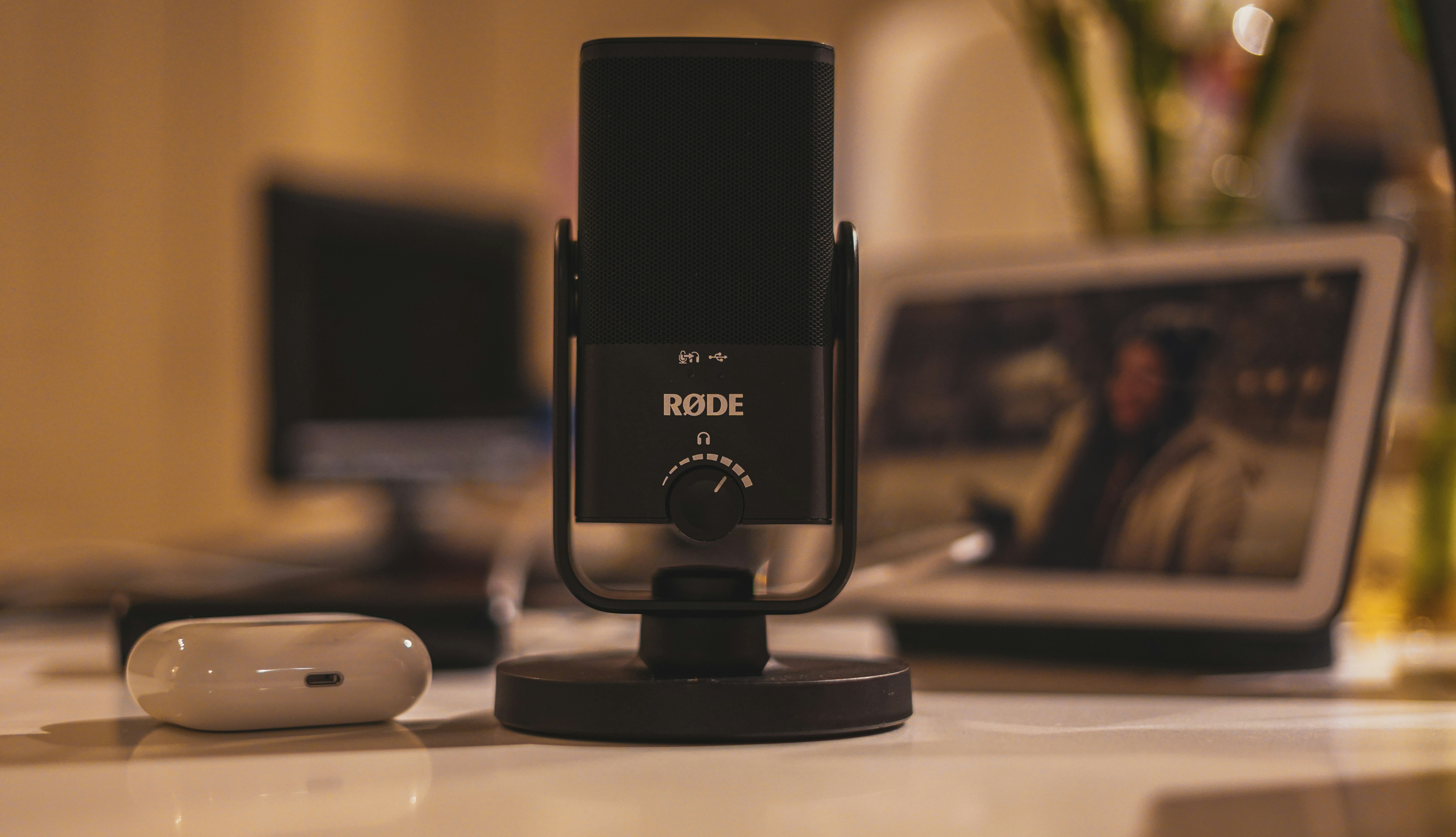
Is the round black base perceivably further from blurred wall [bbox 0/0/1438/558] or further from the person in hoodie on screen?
blurred wall [bbox 0/0/1438/558]

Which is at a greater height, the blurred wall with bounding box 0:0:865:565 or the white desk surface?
the blurred wall with bounding box 0:0:865:565

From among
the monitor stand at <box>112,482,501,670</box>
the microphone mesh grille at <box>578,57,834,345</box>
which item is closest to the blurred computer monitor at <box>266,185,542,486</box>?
the monitor stand at <box>112,482,501,670</box>

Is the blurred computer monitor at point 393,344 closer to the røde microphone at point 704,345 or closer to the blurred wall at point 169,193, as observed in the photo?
the blurred wall at point 169,193

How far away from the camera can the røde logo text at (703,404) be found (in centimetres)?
52

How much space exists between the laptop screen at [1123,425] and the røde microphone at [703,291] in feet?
1.09

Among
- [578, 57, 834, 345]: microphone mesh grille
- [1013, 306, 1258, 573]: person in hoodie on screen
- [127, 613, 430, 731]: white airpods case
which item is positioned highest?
[578, 57, 834, 345]: microphone mesh grille

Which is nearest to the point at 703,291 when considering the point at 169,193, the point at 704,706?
the point at 704,706

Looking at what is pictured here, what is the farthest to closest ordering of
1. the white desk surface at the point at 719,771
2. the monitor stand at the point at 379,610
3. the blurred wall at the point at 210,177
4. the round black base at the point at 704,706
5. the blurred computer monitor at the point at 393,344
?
the blurred wall at the point at 210,177 → the blurred computer monitor at the point at 393,344 → the monitor stand at the point at 379,610 → the round black base at the point at 704,706 → the white desk surface at the point at 719,771

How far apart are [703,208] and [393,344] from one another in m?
1.33

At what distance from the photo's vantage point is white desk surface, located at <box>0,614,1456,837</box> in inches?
15.1

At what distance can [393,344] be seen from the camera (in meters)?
1.77

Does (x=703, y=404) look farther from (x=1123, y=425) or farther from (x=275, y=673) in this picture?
(x=1123, y=425)

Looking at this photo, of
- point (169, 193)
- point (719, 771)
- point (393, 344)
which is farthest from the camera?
point (169, 193)

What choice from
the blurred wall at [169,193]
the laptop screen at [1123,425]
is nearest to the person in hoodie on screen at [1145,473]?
the laptop screen at [1123,425]
